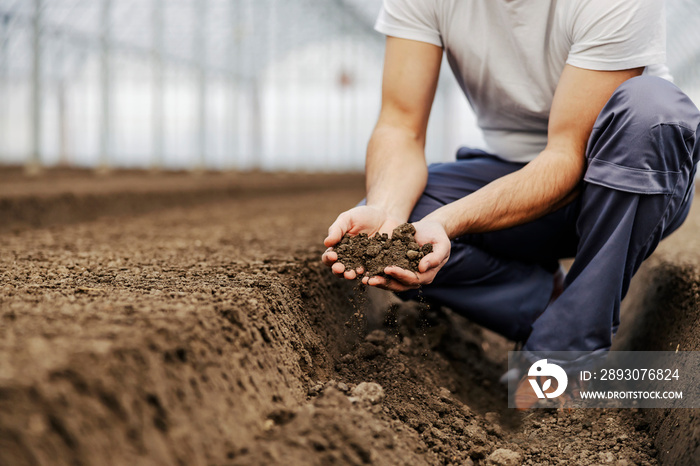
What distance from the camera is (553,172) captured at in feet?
5.98

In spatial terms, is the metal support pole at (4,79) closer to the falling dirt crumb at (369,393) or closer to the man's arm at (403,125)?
the man's arm at (403,125)

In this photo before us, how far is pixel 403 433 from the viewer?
1398 millimetres

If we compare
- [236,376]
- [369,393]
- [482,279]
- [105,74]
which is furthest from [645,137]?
[105,74]

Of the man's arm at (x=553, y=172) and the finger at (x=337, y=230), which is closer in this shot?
the finger at (x=337, y=230)

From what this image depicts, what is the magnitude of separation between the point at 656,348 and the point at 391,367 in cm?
98

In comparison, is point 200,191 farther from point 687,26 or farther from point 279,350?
point 687,26

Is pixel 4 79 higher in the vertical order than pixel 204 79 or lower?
lower

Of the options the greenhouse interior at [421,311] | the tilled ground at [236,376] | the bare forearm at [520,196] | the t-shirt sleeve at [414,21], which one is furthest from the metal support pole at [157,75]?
the bare forearm at [520,196]

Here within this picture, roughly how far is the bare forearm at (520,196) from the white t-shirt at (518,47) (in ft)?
1.04

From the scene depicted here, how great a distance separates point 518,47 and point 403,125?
18.8 inches

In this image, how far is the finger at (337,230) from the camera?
5.31 ft

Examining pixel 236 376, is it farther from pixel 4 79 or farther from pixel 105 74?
pixel 4 79

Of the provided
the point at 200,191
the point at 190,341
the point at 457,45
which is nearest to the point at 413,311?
the point at 457,45

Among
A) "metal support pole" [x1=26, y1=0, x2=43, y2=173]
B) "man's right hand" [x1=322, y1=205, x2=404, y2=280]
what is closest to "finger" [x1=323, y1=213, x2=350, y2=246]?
"man's right hand" [x1=322, y1=205, x2=404, y2=280]
